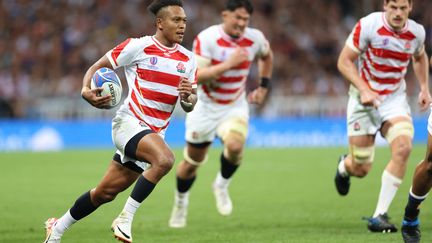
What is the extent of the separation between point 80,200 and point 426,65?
14.7 feet

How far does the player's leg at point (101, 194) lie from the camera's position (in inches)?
299

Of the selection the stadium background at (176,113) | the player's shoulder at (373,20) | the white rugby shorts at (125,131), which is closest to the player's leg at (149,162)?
the white rugby shorts at (125,131)

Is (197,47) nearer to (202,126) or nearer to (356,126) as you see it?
(202,126)

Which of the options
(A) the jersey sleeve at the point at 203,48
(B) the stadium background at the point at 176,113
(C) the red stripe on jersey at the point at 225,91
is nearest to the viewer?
(A) the jersey sleeve at the point at 203,48

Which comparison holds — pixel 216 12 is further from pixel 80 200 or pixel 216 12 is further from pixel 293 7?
pixel 80 200

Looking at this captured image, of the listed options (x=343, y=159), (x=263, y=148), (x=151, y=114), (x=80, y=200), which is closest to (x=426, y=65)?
(x=343, y=159)

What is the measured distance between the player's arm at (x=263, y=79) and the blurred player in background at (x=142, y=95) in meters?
3.31

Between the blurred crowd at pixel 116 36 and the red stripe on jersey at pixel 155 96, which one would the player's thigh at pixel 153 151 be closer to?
the red stripe on jersey at pixel 155 96

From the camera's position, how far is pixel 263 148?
78.1 feet

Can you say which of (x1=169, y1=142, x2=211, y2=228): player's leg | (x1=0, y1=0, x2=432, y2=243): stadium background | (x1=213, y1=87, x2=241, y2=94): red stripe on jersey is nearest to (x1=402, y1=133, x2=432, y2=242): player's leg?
(x1=169, y1=142, x2=211, y2=228): player's leg

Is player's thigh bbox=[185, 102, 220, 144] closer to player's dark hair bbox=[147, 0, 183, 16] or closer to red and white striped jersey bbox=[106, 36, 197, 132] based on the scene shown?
red and white striped jersey bbox=[106, 36, 197, 132]

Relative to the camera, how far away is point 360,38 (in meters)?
9.47

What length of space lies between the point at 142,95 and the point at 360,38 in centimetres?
297

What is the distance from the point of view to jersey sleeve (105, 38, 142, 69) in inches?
305
